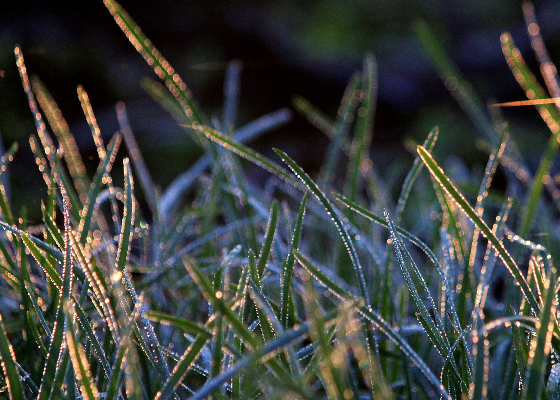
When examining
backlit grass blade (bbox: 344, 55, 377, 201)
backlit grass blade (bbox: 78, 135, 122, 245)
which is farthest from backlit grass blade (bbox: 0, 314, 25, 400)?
backlit grass blade (bbox: 344, 55, 377, 201)

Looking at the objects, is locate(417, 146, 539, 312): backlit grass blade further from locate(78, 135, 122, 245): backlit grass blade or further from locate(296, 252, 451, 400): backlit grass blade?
locate(78, 135, 122, 245): backlit grass blade

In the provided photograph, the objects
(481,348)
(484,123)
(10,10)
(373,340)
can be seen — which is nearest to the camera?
(481,348)

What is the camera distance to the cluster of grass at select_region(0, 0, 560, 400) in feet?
0.86

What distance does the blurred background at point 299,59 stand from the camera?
1.56 m

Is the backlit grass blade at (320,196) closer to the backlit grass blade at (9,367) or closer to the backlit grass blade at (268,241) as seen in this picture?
the backlit grass blade at (268,241)

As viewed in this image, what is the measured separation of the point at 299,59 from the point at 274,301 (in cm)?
142

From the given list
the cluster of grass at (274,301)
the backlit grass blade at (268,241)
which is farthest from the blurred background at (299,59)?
the backlit grass blade at (268,241)

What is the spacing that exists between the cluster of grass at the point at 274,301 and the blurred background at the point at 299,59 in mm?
1006

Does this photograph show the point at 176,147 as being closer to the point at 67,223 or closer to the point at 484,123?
the point at 484,123

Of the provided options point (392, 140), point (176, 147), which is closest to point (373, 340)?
point (176, 147)

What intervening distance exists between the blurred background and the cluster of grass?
39.6 inches

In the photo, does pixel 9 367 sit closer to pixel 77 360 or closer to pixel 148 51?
pixel 77 360

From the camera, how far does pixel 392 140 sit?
1.70 m

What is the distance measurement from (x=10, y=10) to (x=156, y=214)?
1.21m
